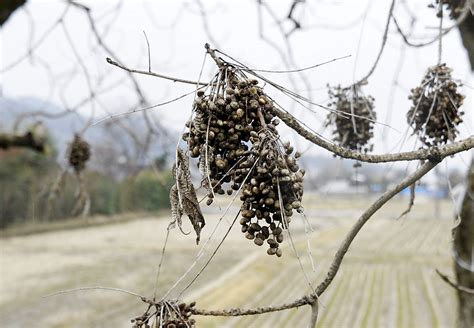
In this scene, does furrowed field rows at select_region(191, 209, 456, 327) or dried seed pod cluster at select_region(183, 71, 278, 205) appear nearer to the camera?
dried seed pod cluster at select_region(183, 71, 278, 205)

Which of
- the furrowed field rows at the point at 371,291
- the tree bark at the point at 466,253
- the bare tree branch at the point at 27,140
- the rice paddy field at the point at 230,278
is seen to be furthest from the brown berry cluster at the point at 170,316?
the furrowed field rows at the point at 371,291

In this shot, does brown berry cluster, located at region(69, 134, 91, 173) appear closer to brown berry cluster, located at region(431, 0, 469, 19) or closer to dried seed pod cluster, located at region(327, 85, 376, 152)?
dried seed pod cluster, located at region(327, 85, 376, 152)

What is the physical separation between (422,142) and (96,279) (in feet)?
67.0

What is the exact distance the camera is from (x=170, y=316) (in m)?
1.12

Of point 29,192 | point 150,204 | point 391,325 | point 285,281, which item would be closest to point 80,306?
point 285,281

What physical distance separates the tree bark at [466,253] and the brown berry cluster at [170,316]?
10.8 ft

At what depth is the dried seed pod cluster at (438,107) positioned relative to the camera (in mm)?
1727

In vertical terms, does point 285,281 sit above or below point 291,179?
below

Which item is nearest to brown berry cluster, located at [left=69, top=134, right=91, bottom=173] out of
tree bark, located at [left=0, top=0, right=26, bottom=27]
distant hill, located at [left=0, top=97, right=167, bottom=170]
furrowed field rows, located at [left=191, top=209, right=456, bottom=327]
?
distant hill, located at [left=0, top=97, right=167, bottom=170]

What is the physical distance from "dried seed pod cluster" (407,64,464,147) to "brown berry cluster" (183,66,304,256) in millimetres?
789

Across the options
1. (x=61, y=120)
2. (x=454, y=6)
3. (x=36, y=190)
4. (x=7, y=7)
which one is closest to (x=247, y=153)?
(x=7, y=7)

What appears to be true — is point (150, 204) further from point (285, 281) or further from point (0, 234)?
point (285, 281)

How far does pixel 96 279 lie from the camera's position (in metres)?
21.0

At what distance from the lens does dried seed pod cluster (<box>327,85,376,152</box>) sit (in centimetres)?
189
